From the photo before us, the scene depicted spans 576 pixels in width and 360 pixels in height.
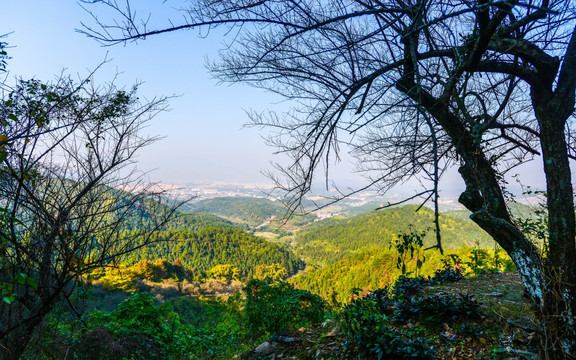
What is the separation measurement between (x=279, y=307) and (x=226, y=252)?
59.4 metres

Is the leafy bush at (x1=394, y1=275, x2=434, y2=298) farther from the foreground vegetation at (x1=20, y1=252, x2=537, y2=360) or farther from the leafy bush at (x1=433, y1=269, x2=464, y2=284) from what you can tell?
the leafy bush at (x1=433, y1=269, x2=464, y2=284)

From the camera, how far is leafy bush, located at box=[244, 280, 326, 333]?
3.44 m

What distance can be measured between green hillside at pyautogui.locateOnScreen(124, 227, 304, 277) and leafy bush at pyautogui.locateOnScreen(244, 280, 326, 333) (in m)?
52.4

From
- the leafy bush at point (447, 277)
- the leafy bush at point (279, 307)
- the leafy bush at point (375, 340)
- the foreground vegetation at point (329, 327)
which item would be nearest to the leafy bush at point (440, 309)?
the foreground vegetation at point (329, 327)

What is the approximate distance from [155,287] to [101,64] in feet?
102

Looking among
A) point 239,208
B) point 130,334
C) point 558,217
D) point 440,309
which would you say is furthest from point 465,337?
point 239,208

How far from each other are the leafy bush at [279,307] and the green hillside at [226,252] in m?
52.4

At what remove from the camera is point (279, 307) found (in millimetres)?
3477

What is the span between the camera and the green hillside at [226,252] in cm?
5481

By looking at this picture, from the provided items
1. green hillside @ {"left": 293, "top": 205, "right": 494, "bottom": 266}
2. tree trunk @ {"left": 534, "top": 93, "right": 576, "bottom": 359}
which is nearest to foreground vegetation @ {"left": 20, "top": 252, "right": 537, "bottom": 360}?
tree trunk @ {"left": 534, "top": 93, "right": 576, "bottom": 359}

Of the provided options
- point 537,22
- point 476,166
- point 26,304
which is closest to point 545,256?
point 476,166

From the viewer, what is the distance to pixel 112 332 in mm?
4004

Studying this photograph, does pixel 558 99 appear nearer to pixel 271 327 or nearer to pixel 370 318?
pixel 370 318

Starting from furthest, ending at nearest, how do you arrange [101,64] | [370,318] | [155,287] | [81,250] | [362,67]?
[155,287]
[101,64]
[370,318]
[81,250]
[362,67]
